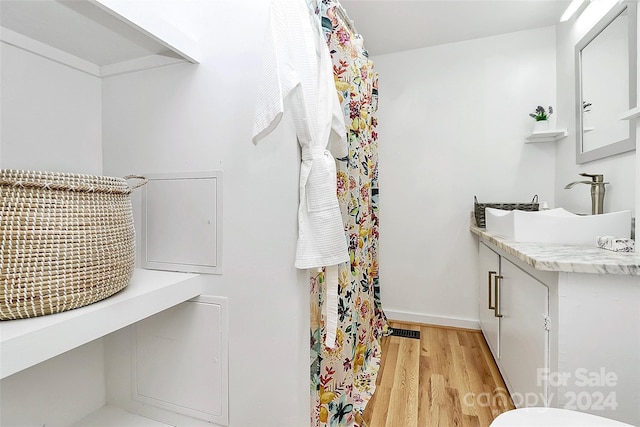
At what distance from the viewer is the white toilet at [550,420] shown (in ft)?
2.38

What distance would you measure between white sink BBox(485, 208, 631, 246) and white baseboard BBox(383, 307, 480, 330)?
1268 millimetres

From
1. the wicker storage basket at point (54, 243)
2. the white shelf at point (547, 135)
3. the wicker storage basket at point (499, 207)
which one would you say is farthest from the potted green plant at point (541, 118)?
the wicker storage basket at point (54, 243)

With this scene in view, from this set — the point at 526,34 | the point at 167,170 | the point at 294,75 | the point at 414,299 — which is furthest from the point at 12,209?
the point at 526,34

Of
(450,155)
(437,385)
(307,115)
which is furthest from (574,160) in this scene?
(307,115)

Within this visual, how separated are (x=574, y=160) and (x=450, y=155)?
0.80m

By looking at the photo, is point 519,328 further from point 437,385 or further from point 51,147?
point 51,147

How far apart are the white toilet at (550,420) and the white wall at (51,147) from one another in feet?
4.73

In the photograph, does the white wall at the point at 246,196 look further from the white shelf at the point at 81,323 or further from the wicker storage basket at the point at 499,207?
the wicker storage basket at the point at 499,207

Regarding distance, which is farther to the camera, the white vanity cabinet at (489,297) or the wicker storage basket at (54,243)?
the white vanity cabinet at (489,297)

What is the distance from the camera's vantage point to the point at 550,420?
74 cm

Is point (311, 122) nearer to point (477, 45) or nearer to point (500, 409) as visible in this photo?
point (500, 409)

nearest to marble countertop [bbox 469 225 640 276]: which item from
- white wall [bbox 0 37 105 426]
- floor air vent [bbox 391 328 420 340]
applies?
floor air vent [bbox 391 328 420 340]

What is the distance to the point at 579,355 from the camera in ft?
3.26

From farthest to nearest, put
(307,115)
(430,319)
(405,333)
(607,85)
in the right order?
(430,319) → (405,333) → (607,85) → (307,115)
